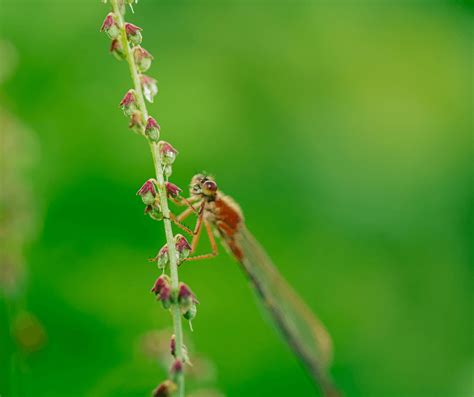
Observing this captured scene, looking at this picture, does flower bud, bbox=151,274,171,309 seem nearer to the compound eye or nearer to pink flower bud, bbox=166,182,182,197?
pink flower bud, bbox=166,182,182,197

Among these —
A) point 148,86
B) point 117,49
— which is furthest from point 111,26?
point 148,86

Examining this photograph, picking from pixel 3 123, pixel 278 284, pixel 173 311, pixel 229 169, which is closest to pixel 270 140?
pixel 229 169

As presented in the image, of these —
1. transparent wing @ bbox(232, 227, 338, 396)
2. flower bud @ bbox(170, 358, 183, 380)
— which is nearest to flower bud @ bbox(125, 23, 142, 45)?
flower bud @ bbox(170, 358, 183, 380)

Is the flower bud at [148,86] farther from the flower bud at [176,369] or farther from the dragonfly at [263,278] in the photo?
the dragonfly at [263,278]

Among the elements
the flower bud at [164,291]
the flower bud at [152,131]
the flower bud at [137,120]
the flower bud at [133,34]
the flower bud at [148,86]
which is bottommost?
the flower bud at [164,291]

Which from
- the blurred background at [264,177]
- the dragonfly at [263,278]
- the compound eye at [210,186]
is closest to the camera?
the compound eye at [210,186]

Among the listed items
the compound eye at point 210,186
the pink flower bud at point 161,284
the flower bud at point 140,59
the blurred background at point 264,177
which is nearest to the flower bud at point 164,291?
the pink flower bud at point 161,284
